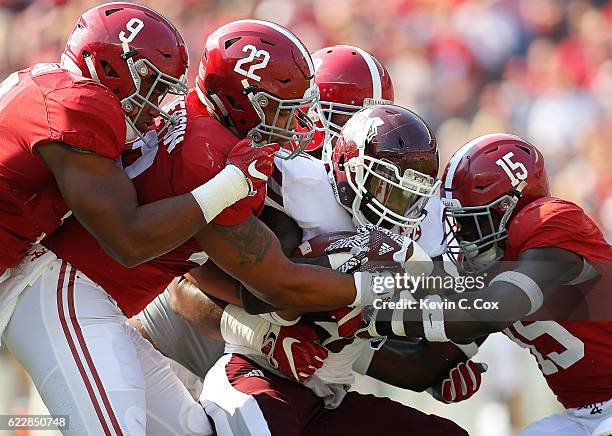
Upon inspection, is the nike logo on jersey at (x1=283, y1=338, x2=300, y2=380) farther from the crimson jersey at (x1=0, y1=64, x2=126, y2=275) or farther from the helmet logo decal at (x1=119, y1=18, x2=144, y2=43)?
the helmet logo decal at (x1=119, y1=18, x2=144, y2=43)

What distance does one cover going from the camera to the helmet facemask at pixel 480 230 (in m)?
3.56

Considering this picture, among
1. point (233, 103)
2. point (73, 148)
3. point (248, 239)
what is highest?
point (73, 148)

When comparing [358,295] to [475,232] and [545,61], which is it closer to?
[475,232]

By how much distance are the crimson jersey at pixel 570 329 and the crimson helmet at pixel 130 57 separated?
1.20 meters

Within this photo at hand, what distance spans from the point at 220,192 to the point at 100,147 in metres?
0.35

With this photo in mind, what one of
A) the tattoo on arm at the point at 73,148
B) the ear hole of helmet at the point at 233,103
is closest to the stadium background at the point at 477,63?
the ear hole of helmet at the point at 233,103

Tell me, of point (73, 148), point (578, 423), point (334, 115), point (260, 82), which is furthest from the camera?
point (334, 115)

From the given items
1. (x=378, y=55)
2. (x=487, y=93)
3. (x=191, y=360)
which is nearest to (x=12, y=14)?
(x=378, y=55)

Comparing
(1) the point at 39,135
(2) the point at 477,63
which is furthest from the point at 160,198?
Result: (2) the point at 477,63

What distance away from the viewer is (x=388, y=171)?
342 cm

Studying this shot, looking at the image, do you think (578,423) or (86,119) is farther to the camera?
(578,423)

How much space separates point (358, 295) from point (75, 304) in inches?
32.9

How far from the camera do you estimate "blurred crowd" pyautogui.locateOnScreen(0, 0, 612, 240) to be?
6.57 m

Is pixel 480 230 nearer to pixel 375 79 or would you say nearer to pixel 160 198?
pixel 375 79
